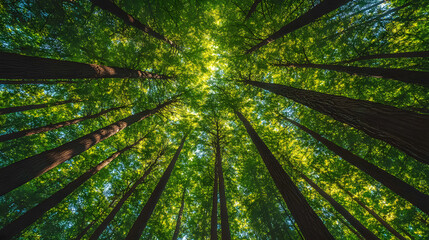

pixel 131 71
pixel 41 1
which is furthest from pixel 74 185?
pixel 41 1

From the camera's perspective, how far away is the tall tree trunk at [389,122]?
1.41 metres

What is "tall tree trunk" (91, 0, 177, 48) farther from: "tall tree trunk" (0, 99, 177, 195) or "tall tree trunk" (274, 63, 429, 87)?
"tall tree trunk" (274, 63, 429, 87)

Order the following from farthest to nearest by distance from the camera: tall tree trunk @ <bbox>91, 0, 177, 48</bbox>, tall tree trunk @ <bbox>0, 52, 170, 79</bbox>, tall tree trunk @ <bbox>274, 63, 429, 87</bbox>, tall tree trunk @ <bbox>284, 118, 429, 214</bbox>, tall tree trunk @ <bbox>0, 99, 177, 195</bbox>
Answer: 1. tall tree trunk @ <bbox>284, 118, 429, 214</bbox>
2. tall tree trunk @ <bbox>91, 0, 177, 48</bbox>
3. tall tree trunk @ <bbox>274, 63, 429, 87</bbox>
4. tall tree trunk @ <bbox>0, 99, 177, 195</bbox>
5. tall tree trunk @ <bbox>0, 52, 170, 79</bbox>

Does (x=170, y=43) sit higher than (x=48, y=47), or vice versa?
(x=170, y=43)

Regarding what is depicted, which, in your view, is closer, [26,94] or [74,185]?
[74,185]

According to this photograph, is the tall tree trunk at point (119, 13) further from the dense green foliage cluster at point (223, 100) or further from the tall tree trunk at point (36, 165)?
the tall tree trunk at point (36, 165)

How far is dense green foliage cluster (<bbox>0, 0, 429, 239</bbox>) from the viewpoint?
5738 millimetres

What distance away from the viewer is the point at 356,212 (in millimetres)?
11352

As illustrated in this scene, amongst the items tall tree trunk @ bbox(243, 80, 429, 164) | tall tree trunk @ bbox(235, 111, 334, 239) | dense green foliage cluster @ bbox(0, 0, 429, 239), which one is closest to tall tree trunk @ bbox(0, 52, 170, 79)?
dense green foliage cluster @ bbox(0, 0, 429, 239)

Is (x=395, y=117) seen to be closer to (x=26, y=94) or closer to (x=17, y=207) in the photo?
(x=26, y=94)

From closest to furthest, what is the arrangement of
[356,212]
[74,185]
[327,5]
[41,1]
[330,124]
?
[327,5] < [41,1] < [74,185] < [330,124] < [356,212]

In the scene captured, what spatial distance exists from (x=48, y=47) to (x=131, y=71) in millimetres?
4032

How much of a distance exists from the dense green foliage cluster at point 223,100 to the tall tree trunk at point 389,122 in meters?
4.40

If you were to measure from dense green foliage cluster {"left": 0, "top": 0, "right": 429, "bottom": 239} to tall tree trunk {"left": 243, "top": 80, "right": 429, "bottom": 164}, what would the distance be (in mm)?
4399
